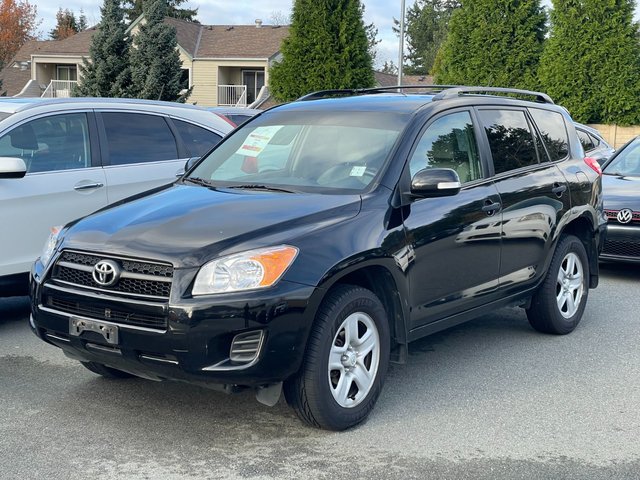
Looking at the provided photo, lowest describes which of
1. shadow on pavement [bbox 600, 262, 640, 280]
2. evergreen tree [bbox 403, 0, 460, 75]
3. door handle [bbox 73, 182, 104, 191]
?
shadow on pavement [bbox 600, 262, 640, 280]

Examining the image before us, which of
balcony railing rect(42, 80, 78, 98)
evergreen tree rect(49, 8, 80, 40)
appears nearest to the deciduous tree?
evergreen tree rect(49, 8, 80, 40)

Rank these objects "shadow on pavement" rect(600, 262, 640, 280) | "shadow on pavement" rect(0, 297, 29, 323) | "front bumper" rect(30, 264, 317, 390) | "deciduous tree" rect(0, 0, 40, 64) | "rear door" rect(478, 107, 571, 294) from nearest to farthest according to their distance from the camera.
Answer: "front bumper" rect(30, 264, 317, 390) → "rear door" rect(478, 107, 571, 294) → "shadow on pavement" rect(0, 297, 29, 323) → "shadow on pavement" rect(600, 262, 640, 280) → "deciduous tree" rect(0, 0, 40, 64)

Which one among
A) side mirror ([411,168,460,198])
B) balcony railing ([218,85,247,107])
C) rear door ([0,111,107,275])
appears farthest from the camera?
balcony railing ([218,85,247,107])

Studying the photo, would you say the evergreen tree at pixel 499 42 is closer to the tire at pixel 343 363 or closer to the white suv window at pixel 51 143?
the white suv window at pixel 51 143

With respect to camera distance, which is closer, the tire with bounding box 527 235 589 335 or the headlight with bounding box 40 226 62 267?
the headlight with bounding box 40 226 62 267

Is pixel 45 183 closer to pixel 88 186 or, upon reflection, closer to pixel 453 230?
pixel 88 186

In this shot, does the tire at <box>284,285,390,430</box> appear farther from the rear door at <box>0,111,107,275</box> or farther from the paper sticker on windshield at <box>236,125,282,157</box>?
the rear door at <box>0,111,107,275</box>

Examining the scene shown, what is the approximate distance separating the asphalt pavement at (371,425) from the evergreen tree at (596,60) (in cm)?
2513

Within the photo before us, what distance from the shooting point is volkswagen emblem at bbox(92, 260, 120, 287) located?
440 cm

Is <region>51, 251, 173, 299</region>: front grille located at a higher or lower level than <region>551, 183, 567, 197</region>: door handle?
lower

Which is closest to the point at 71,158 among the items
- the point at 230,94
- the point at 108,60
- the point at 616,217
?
the point at 616,217

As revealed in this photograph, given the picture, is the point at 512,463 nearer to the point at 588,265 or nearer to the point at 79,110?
the point at 588,265

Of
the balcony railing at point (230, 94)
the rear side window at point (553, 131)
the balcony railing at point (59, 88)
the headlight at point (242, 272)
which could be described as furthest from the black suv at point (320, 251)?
the balcony railing at point (59, 88)

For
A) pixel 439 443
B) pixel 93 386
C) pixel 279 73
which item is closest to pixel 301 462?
pixel 439 443
